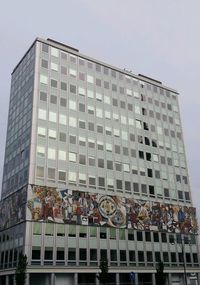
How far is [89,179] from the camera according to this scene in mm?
66938

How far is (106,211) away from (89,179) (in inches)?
253

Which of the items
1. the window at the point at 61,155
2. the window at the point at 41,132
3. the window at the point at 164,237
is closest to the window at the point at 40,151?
the window at the point at 41,132

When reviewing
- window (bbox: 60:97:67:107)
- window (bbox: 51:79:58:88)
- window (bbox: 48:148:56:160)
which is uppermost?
window (bbox: 51:79:58:88)

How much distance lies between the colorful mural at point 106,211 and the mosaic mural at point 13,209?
7.14ft

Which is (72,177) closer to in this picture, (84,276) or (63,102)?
(63,102)

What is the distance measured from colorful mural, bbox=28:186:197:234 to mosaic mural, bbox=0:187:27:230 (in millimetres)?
2177

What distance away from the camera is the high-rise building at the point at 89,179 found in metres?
59.7

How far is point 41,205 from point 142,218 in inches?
829

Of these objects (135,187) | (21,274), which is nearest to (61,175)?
(135,187)

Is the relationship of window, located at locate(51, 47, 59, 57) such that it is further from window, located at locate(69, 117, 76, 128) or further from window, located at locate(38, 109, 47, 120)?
window, located at locate(69, 117, 76, 128)

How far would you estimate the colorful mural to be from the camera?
59.7m

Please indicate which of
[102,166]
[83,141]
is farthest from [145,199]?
[83,141]

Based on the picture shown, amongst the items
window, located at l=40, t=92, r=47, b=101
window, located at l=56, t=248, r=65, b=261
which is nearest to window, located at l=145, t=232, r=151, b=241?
window, located at l=56, t=248, r=65, b=261

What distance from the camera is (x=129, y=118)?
78562mm
